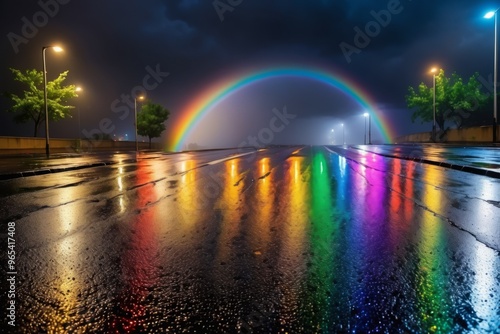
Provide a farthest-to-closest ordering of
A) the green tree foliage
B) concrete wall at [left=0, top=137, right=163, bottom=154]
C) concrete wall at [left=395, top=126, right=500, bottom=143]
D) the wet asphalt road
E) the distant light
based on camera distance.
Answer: the green tree foliage
concrete wall at [left=395, top=126, right=500, bottom=143]
concrete wall at [left=0, top=137, right=163, bottom=154]
the distant light
the wet asphalt road

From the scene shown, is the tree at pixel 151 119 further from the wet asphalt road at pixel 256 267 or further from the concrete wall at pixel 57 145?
the wet asphalt road at pixel 256 267

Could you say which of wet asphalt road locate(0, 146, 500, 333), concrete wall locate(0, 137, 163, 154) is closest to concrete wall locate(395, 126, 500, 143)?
wet asphalt road locate(0, 146, 500, 333)

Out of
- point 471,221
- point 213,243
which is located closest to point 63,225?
point 213,243

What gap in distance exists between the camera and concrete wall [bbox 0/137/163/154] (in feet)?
109

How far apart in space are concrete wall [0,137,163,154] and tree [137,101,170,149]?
410 centimetres

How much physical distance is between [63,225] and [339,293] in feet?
13.9

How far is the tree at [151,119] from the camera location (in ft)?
214

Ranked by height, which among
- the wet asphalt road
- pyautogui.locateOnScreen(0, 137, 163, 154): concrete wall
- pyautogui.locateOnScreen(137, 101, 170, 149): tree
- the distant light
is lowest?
the wet asphalt road

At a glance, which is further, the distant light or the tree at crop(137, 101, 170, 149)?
the tree at crop(137, 101, 170, 149)

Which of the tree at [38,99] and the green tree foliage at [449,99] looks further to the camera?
the green tree foliage at [449,99]

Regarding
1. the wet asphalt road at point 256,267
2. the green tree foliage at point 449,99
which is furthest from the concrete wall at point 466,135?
the wet asphalt road at point 256,267

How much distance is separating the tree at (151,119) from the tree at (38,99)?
22.7 meters

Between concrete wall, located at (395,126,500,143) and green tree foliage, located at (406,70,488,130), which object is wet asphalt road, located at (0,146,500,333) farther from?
green tree foliage, located at (406,70,488,130)

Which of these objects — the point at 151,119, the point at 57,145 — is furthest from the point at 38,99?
the point at 151,119
